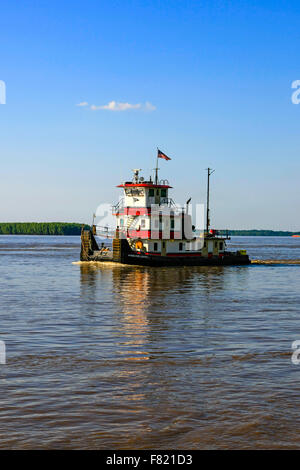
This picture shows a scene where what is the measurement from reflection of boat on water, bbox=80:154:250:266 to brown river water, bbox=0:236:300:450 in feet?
84.4

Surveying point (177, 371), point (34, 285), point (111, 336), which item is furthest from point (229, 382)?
point (34, 285)

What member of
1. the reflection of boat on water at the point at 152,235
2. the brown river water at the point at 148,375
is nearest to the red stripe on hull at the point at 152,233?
A: the reflection of boat on water at the point at 152,235

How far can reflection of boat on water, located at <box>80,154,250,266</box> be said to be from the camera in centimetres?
5275

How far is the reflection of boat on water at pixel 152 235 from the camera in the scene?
173 ft

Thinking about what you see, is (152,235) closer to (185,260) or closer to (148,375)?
(185,260)

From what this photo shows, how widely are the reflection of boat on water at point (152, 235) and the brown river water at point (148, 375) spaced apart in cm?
2574

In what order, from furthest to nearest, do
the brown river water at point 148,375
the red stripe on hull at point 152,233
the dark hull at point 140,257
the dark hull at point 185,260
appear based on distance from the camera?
the red stripe on hull at point 152,233, the dark hull at point 185,260, the dark hull at point 140,257, the brown river water at point 148,375

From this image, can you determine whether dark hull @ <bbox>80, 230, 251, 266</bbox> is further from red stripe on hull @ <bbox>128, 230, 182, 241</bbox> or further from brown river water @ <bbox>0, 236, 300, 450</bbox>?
brown river water @ <bbox>0, 236, 300, 450</bbox>

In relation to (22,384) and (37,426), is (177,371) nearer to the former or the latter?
(22,384)

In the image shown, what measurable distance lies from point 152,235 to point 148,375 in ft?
131

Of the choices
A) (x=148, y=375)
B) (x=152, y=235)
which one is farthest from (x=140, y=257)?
(x=148, y=375)

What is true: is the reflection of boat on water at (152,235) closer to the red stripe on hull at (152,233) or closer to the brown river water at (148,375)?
the red stripe on hull at (152,233)

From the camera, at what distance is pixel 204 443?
898 cm

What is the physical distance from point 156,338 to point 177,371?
4.23 meters
